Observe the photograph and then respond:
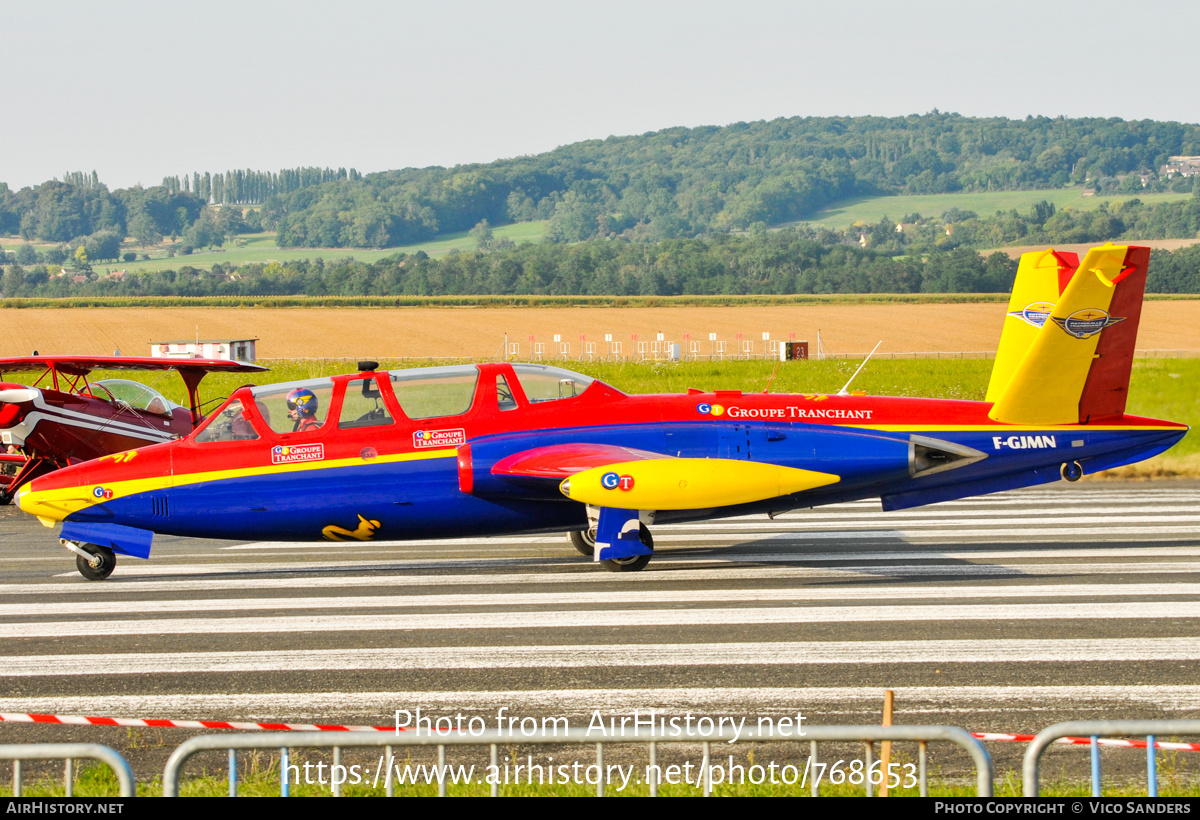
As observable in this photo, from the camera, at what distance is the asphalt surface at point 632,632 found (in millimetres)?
7102

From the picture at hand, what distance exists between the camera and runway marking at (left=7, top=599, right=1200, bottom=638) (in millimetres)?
9312

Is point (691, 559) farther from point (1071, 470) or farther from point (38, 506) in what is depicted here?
point (38, 506)

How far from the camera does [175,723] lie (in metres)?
6.54

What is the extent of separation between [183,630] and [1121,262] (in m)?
9.87

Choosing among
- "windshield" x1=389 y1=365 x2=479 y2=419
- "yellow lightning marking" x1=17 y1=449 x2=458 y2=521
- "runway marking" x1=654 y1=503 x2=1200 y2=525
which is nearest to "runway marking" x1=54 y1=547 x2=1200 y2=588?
"yellow lightning marking" x1=17 y1=449 x2=458 y2=521

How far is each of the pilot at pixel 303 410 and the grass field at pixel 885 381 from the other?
1098cm

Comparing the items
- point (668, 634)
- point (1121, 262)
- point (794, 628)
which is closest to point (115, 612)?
point (668, 634)

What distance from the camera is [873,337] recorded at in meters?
73.9

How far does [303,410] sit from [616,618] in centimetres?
441

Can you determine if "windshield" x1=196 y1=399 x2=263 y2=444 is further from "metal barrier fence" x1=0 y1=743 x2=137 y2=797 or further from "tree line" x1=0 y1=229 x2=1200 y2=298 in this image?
"tree line" x1=0 y1=229 x2=1200 y2=298

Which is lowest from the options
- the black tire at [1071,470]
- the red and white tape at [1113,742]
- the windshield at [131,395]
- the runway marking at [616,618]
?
the runway marking at [616,618]

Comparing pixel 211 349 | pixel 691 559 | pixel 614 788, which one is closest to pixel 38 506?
pixel 691 559

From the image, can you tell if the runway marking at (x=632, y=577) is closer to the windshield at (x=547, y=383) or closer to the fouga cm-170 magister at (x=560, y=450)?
the fouga cm-170 magister at (x=560, y=450)

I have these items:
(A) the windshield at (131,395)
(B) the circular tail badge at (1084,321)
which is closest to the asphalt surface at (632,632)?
(B) the circular tail badge at (1084,321)
